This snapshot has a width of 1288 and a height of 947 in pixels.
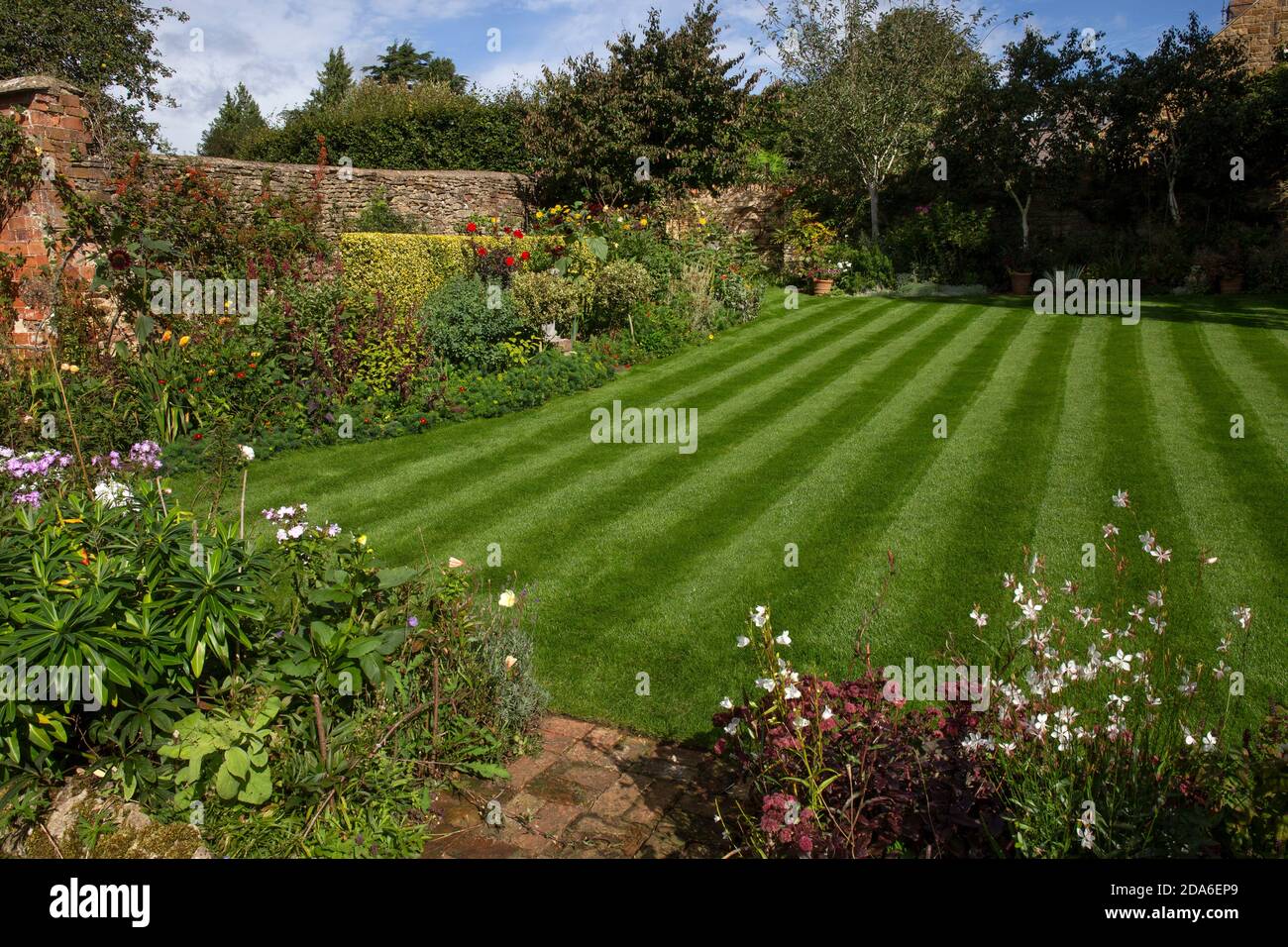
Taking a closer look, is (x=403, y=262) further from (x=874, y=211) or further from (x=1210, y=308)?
(x=1210, y=308)

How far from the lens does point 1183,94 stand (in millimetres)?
18219

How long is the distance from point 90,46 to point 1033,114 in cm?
2754

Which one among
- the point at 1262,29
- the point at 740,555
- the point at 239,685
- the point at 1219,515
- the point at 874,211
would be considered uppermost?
the point at 1262,29

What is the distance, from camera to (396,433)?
9.66 m

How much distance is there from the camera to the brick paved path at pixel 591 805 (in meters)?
3.40

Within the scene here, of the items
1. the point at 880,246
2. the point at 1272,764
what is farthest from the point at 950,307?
the point at 1272,764

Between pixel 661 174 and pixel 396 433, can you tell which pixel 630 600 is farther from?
pixel 661 174

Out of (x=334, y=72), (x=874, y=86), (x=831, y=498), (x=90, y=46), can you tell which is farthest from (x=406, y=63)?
(x=831, y=498)

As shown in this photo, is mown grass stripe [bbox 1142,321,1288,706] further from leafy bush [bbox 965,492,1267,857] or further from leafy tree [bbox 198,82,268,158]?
leafy tree [bbox 198,82,268,158]

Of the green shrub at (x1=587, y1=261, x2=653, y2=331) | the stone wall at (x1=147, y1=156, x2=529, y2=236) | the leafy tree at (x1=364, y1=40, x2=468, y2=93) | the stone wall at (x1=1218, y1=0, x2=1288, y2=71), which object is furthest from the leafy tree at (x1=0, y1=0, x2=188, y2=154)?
the leafy tree at (x1=364, y1=40, x2=468, y2=93)

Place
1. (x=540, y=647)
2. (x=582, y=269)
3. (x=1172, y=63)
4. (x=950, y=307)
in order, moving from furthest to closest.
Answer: (x=1172, y=63)
(x=950, y=307)
(x=582, y=269)
(x=540, y=647)

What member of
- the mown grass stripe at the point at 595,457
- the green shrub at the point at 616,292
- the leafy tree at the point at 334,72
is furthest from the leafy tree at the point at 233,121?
the mown grass stripe at the point at 595,457

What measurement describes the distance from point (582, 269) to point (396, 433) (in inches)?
195

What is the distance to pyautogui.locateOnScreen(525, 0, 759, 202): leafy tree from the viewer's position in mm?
17969
